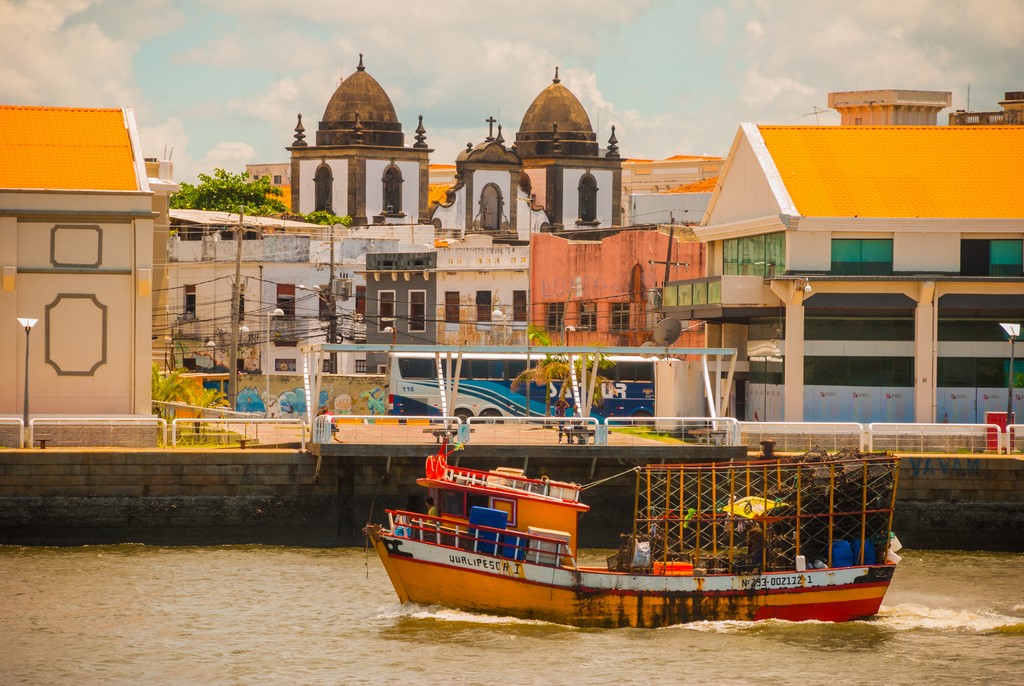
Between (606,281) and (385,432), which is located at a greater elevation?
(606,281)

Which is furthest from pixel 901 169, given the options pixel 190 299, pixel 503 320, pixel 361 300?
pixel 190 299

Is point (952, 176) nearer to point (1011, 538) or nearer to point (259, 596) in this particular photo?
point (1011, 538)

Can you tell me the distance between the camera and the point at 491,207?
100 metres

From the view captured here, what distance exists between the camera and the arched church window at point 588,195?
112000 mm

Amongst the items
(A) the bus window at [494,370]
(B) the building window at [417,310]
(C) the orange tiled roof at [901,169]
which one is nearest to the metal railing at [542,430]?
(C) the orange tiled roof at [901,169]

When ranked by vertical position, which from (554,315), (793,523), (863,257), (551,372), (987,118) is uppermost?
(987,118)

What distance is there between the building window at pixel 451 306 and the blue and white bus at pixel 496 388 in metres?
13.8

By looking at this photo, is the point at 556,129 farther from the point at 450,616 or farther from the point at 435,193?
the point at 450,616

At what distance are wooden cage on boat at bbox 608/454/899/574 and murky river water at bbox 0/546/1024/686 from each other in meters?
1.19

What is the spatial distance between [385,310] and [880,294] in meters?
28.9

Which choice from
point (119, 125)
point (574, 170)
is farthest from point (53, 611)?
point (574, 170)

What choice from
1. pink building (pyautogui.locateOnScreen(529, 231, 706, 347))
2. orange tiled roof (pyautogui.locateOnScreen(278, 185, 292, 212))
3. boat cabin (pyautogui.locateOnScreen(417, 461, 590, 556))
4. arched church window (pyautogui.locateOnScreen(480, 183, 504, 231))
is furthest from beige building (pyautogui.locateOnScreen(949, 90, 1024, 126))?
orange tiled roof (pyautogui.locateOnScreen(278, 185, 292, 212))

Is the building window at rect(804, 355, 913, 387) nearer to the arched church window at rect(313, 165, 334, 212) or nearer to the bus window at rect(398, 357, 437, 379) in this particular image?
the bus window at rect(398, 357, 437, 379)

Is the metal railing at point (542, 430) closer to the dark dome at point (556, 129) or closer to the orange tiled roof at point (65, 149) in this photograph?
the orange tiled roof at point (65, 149)
